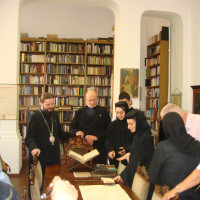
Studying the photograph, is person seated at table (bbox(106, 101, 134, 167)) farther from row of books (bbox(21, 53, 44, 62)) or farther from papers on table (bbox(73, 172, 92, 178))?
row of books (bbox(21, 53, 44, 62))

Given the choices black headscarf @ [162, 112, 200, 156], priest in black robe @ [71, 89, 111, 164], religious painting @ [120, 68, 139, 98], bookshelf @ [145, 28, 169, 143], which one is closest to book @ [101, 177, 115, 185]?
black headscarf @ [162, 112, 200, 156]

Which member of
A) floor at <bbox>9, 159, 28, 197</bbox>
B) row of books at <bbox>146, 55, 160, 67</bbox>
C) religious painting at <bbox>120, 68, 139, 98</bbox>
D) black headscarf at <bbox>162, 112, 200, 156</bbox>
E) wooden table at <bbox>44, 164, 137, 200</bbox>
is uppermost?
row of books at <bbox>146, 55, 160, 67</bbox>

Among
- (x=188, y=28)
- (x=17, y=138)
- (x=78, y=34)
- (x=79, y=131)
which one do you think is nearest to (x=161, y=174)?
(x=79, y=131)

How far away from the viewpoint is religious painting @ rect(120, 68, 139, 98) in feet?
18.7

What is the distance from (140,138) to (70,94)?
5868mm

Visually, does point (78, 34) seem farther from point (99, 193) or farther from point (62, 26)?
point (99, 193)

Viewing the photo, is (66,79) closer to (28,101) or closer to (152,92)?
(28,101)

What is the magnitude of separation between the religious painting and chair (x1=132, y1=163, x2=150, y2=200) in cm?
327

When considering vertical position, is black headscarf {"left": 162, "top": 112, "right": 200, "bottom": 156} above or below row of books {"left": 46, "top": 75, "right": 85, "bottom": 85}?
below

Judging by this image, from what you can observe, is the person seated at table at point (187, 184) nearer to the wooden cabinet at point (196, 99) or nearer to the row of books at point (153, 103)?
the wooden cabinet at point (196, 99)

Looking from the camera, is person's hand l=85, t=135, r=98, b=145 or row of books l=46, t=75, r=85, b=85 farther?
row of books l=46, t=75, r=85, b=85

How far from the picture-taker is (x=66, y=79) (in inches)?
328

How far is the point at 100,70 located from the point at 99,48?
0.68m

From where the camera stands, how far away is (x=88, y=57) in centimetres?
841
